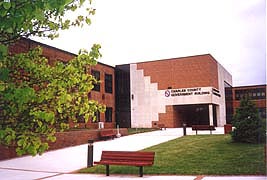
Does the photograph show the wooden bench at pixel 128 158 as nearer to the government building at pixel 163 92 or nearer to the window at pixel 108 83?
the government building at pixel 163 92

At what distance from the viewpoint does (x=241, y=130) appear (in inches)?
664

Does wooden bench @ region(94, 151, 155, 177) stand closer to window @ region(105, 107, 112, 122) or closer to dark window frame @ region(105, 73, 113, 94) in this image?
window @ region(105, 107, 112, 122)

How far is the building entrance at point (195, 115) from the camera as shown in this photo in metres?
47.3

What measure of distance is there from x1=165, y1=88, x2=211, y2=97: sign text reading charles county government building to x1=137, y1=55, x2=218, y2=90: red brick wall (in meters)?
0.55

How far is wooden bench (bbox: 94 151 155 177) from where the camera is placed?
9.91m

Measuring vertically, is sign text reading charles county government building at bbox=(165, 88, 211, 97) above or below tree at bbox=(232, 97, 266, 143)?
above

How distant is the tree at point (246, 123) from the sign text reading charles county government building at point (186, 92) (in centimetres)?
2484

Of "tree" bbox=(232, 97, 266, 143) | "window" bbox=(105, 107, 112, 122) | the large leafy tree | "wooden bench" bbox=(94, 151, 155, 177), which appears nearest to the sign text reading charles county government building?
"window" bbox=(105, 107, 112, 122)

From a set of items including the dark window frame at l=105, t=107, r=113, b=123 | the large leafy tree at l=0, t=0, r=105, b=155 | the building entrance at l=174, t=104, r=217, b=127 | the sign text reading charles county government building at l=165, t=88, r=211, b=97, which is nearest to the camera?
the large leafy tree at l=0, t=0, r=105, b=155

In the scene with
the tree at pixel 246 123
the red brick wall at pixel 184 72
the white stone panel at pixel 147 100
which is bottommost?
the tree at pixel 246 123

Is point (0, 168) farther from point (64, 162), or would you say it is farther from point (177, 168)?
point (177, 168)

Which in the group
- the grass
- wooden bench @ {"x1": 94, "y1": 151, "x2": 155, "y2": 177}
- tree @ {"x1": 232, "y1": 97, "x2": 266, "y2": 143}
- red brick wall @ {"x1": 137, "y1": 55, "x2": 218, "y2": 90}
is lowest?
the grass

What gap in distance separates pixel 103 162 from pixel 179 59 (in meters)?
35.5

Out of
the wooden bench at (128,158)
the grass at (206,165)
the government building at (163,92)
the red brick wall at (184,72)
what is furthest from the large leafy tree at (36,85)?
the red brick wall at (184,72)
